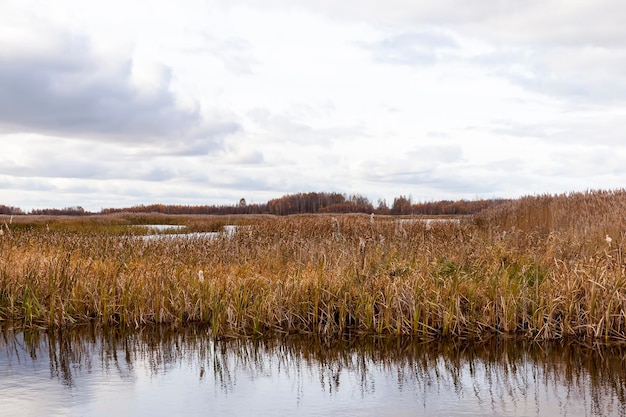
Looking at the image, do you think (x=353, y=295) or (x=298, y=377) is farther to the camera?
(x=353, y=295)

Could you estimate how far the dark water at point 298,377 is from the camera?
595 centimetres

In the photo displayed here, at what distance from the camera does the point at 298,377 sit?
7023 mm

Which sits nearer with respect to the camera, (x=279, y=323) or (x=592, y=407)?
(x=592, y=407)

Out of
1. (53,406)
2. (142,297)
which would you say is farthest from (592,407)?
(142,297)

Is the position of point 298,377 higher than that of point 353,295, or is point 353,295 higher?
point 353,295

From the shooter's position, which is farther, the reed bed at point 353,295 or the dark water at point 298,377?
the reed bed at point 353,295

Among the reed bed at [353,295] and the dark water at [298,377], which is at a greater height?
the reed bed at [353,295]

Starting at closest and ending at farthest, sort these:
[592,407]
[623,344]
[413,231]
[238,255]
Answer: [592,407]
[623,344]
[238,255]
[413,231]

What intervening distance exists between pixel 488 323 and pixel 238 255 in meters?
6.48

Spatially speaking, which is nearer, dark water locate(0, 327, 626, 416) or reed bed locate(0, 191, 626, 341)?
dark water locate(0, 327, 626, 416)

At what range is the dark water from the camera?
5949mm

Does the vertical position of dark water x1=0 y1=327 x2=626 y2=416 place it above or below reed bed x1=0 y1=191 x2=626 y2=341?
below

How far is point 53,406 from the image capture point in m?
5.99

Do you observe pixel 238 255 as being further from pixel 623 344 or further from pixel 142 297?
pixel 623 344
